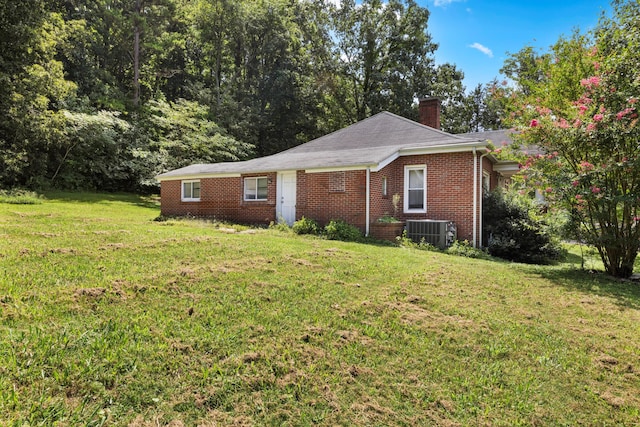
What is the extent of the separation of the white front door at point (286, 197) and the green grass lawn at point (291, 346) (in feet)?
23.8

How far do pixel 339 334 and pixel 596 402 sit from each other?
7.54 feet

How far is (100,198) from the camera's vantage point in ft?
66.7

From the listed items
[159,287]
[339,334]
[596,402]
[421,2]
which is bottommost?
[596,402]

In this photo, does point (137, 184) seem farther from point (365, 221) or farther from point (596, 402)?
point (596, 402)

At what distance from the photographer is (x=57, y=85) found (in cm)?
1988

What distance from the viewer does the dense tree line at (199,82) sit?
20.2 m

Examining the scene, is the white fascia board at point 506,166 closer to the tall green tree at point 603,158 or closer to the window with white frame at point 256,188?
the tall green tree at point 603,158

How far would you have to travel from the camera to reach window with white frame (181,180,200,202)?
16.5 meters

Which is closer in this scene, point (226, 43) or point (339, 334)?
point (339, 334)

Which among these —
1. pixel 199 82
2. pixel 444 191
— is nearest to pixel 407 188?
pixel 444 191

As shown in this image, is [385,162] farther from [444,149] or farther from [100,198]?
[100,198]

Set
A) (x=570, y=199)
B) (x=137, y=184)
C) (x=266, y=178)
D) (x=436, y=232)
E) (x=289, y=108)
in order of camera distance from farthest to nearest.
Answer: (x=289, y=108), (x=137, y=184), (x=266, y=178), (x=436, y=232), (x=570, y=199)

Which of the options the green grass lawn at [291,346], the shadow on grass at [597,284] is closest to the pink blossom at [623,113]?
the shadow on grass at [597,284]

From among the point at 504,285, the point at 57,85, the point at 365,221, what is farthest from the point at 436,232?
the point at 57,85
